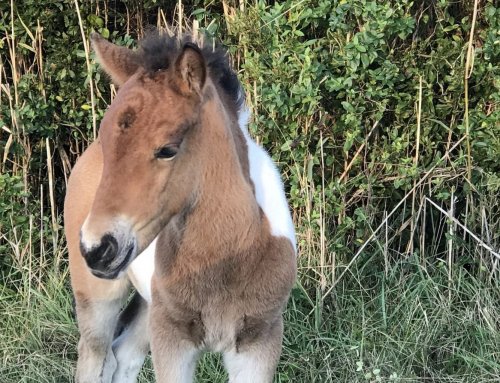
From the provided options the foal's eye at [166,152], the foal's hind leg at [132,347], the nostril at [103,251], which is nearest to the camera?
the nostril at [103,251]

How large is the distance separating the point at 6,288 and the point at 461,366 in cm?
287

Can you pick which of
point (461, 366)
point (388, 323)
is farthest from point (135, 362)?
point (461, 366)

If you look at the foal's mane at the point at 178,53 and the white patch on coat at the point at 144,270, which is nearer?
the foal's mane at the point at 178,53

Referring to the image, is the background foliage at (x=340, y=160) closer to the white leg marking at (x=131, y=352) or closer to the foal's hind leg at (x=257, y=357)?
the white leg marking at (x=131, y=352)

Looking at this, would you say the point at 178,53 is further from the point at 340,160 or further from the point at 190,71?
the point at 340,160

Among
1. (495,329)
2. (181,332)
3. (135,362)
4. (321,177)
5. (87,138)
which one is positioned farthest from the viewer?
(87,138)

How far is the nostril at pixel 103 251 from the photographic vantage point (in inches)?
100

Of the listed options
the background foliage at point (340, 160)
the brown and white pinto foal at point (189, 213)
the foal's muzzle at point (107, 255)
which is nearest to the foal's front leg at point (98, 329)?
the brown and white pinto foal at point (189, 213)

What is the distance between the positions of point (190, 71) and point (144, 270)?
3.64ft

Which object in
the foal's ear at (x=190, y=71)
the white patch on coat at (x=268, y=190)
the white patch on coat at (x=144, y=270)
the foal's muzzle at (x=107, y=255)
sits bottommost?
the white patch on coat at (x=144, y=270)

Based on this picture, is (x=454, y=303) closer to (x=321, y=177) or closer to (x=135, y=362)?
(x=321, y=177)

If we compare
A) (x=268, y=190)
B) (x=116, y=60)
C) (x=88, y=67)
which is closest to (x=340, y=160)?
(x=88, y=67)

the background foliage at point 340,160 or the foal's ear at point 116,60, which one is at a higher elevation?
the foal's ear at point 116,60

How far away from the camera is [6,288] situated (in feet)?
17.5
